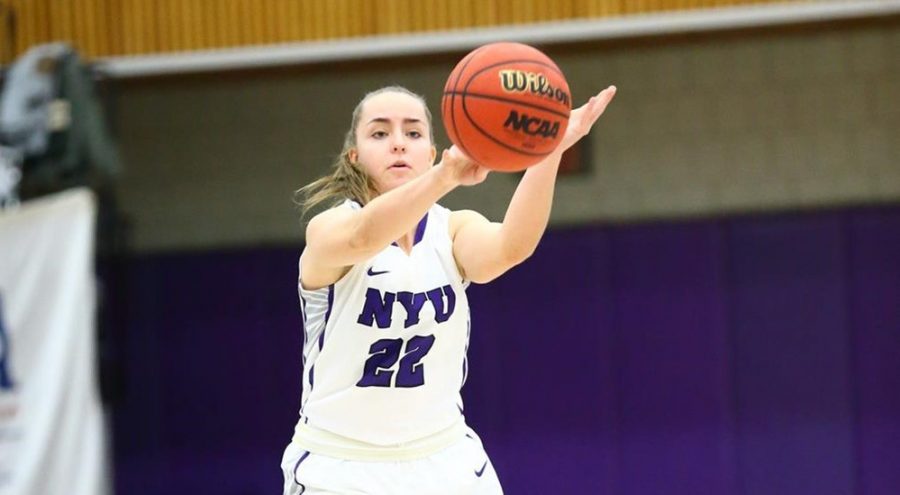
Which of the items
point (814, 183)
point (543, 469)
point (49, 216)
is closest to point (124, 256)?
point (49, 216)

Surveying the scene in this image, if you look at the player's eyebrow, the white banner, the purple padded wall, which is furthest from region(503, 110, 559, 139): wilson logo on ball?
the purple padded wall

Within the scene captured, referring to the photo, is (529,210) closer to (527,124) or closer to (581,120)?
(581,120)

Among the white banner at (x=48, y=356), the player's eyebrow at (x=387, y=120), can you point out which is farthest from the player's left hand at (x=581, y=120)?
the white banner at (x=48, y=356)

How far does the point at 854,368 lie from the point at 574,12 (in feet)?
10.6

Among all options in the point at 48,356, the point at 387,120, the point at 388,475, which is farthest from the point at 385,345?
the point at 48,356

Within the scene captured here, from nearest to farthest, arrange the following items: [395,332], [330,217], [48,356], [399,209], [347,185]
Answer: [399,209]
[330,217]
[395,332]
[347,185]
[48,356]

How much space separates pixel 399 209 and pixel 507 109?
376 mm

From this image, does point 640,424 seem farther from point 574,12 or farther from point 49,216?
point 49,216

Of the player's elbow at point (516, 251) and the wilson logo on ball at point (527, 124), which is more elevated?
the wilson logo on ball at point (527, 124)

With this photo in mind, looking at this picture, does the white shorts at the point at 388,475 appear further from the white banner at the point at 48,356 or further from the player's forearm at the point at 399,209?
the white banner at the point at 48,356

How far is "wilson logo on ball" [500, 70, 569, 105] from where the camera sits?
3.10 m

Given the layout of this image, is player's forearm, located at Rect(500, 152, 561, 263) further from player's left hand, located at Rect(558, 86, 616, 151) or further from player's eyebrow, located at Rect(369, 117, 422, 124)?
player's eyebrow, located at Rect(369, 117, 422, 124)

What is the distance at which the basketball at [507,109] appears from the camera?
3006 millimetres

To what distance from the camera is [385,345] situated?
3557mm
